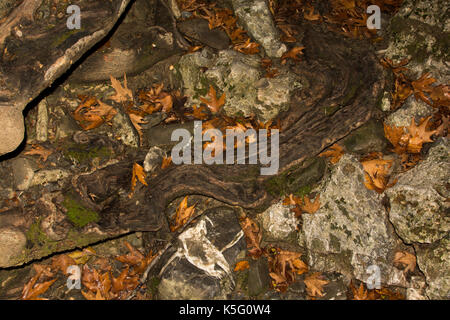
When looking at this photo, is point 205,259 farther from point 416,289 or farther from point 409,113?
point 409,113

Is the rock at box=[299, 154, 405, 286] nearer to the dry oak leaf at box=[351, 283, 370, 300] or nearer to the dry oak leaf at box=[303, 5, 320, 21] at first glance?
the dry oak leaf at box=[351, 283, 370, 300]

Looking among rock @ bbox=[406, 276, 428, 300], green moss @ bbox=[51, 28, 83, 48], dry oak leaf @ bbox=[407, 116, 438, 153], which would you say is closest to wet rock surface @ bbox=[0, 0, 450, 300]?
rock @ bbox=[406, 276, 428, 300]

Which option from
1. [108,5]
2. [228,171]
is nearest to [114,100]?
[108,5]

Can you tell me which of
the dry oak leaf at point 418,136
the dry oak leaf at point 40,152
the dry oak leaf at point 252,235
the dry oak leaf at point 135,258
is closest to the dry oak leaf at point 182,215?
the dry oak leaf at point 135,258

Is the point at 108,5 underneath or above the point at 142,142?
above

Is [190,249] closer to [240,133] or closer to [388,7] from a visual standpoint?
[240,133]
